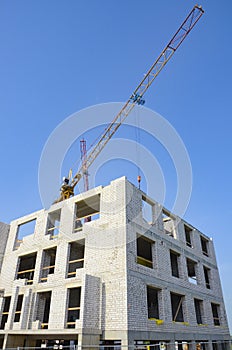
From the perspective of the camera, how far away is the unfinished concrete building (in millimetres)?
13117

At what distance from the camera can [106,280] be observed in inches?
555

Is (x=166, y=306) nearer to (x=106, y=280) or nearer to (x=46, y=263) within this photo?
(x=106, y=280)

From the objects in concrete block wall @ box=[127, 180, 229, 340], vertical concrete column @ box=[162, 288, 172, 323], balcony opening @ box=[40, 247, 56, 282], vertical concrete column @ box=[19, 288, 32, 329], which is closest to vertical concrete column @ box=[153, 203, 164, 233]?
concrete block wall @ box=[127, 180, 229, 340]

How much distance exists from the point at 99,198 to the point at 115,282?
20.3 ft

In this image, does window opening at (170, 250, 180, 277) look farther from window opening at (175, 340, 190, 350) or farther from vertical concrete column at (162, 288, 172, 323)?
window opening at (175, 340, 190, 350)

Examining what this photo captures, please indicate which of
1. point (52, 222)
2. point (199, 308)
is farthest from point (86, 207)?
point (199, 308)

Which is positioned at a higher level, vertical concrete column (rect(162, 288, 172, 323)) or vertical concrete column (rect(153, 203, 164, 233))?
vertical concrete column (rect(153, 203, 164, 233))

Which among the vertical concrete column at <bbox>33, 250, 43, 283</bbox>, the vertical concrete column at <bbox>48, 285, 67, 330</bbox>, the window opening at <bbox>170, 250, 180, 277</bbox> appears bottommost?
the vertical concrete column at <bbox>48, 285, 67, 330</bbox>

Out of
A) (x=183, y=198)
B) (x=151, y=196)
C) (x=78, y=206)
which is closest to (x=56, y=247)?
(x=78, y=206)

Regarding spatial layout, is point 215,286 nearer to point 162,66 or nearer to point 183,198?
point 183,198

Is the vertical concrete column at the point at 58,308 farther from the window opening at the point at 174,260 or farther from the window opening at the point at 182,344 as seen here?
the window opening at the point at 174,260

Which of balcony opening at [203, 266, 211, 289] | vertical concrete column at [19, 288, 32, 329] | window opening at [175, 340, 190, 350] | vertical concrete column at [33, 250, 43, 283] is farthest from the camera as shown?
balcony opening at [203, 266, 211, 289]

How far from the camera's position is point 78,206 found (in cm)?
1972

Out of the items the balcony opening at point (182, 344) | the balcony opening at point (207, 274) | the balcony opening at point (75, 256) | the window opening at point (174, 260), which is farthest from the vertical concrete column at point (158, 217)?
the balcony opening at point (207, 274)
